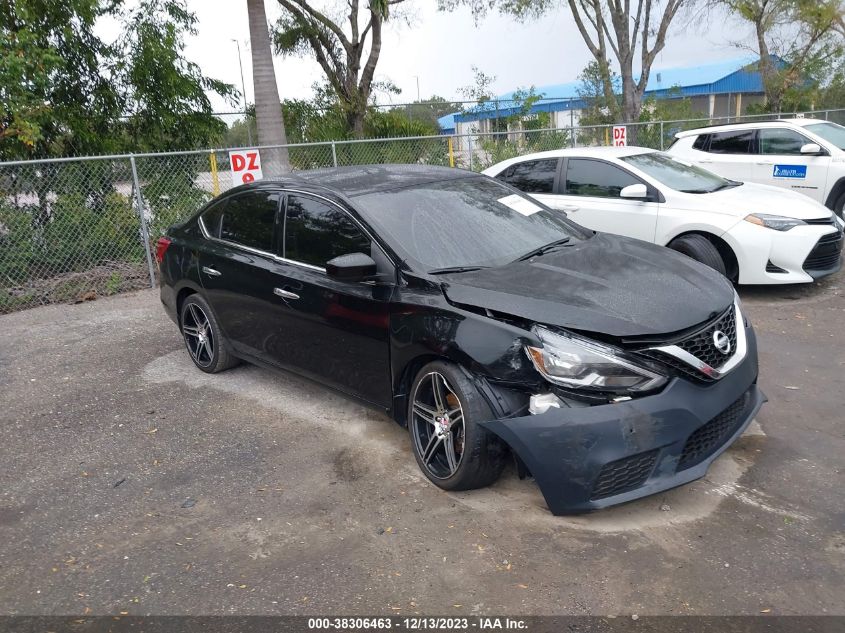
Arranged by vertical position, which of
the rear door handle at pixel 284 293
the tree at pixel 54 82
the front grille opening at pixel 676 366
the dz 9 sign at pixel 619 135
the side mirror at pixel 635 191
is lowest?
the front grille opening at pixel 676 366

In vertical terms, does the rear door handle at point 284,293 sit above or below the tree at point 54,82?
below

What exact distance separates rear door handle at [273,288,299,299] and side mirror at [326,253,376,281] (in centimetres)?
72

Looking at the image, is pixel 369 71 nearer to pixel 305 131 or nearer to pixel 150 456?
pixel 305 131

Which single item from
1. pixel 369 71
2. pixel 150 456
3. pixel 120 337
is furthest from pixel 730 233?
pixel 369 71

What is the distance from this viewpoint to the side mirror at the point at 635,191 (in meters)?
7.36

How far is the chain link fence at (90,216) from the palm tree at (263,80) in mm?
2031

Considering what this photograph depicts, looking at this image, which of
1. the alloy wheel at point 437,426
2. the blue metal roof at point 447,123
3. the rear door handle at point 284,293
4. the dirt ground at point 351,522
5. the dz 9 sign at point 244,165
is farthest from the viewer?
the blue metal roof at point 447,123

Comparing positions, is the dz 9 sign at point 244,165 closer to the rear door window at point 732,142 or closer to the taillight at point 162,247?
the taillight at point 162,247

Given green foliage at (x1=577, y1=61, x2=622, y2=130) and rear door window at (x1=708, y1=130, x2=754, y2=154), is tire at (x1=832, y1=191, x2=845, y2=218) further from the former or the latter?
green foliage at (x1=577, y1=61, x2=622, y2=130)

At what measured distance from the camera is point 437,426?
12.8 feet

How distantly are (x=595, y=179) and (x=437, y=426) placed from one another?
16.1 ft

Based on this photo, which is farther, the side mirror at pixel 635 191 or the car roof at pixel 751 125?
the car roof at pixel 751 125

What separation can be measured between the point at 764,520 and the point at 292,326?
2958 mm

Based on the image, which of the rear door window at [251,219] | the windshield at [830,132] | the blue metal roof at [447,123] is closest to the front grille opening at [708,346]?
the rear door window at [251,219]
